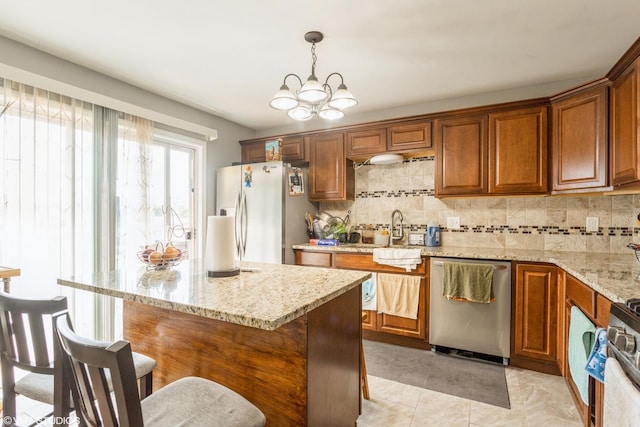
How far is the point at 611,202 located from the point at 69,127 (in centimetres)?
443

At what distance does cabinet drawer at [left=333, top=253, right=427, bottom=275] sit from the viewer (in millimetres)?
2916

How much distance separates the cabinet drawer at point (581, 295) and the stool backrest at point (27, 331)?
7.85 ft

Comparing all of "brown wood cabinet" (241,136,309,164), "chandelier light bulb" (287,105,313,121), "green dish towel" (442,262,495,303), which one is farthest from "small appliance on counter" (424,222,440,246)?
"chandelier light bulb" (287,105,313,121)

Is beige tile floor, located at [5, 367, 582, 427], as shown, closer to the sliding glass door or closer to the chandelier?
the sliding glass door

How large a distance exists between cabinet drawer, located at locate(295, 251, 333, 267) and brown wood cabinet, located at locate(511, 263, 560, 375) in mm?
1674

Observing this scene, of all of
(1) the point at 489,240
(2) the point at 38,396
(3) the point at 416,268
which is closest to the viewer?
(2) the point at 38,396

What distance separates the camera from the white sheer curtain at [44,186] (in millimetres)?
2133

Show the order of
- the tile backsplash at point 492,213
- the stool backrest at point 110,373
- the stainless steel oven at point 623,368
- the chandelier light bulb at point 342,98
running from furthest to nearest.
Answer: the tile backsplash at point 492,213 → the chandelier light bulb at point 342,98 → the stainless steel oven at point 623,368 → the stool backrest at point 110,373

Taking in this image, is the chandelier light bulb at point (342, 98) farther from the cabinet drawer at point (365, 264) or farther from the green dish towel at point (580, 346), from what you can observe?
the green dish towel at point (580, 346)

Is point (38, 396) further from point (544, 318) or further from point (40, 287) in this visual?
point (544, 318)

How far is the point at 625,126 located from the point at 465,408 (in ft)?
6.67

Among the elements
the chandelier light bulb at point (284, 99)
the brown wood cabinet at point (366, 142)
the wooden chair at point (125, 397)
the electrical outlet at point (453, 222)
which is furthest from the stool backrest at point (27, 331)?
the electrical outlet at point (453, 222)

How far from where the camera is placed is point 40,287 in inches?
91.0

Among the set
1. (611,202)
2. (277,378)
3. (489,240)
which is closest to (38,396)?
(277,378)
